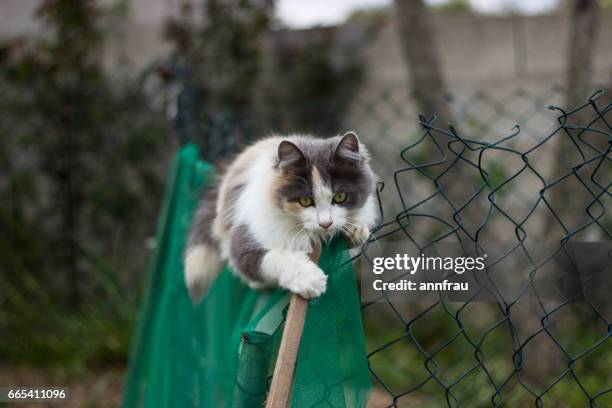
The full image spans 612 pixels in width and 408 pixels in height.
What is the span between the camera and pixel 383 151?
473 cm

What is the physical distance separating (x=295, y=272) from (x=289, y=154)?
34cm

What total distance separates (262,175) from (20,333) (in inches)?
126

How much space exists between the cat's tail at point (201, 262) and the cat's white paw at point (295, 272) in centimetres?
53

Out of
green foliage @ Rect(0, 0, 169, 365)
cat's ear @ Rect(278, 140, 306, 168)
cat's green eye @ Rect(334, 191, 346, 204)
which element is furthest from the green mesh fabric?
green foliage @ Rect(0, 0, 169, 365)

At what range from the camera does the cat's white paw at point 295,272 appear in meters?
1.40

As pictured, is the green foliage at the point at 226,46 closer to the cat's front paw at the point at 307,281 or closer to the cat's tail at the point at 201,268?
the cat's tail at the point at 201,268

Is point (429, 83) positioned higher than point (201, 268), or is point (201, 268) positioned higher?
point (429, 83)

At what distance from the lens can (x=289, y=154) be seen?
167 centimetres

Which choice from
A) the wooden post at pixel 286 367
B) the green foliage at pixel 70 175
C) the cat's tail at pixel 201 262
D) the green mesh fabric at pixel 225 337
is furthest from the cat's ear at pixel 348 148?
the green foliage at pixel 70 175

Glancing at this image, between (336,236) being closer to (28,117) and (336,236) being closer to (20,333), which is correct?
(20,333)

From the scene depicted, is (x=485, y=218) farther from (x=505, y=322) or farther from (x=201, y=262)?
(x=201, y=262)

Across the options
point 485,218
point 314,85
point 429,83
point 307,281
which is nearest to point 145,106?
point 314,85

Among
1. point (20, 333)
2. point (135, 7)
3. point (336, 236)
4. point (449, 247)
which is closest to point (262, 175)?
point (336, 236)
